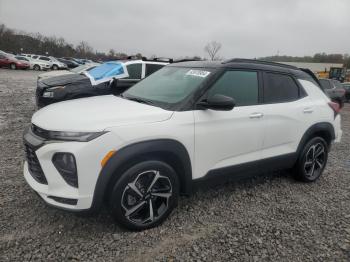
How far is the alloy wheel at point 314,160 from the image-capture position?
13.7 ft

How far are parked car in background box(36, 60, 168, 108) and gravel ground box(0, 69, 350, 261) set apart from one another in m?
3.17

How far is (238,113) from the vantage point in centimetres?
320

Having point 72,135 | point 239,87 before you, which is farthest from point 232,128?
point 72,135

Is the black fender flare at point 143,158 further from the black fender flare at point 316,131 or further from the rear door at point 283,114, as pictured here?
the black fender flare at point 316,131

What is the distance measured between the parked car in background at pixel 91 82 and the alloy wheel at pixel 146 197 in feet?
12.8

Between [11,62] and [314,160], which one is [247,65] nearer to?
[314,160]

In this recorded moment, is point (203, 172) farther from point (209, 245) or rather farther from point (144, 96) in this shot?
point (144, 96)

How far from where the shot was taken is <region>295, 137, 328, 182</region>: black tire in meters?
4.08

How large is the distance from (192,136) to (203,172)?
1.48 ft

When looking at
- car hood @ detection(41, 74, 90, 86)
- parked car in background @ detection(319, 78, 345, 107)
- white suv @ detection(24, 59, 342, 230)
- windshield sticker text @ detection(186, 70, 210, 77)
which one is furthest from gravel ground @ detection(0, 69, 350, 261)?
parked car in background @ detection(319, 78, 345, 107)

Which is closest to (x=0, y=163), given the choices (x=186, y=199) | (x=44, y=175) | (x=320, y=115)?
(x=44, y=175)

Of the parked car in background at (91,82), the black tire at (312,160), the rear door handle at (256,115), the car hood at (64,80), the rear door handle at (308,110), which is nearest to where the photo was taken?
the rear door handle at (256,115)

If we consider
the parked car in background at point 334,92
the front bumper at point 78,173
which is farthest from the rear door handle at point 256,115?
the parked car in background at point 334,92

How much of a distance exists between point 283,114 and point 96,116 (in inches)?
92.3
